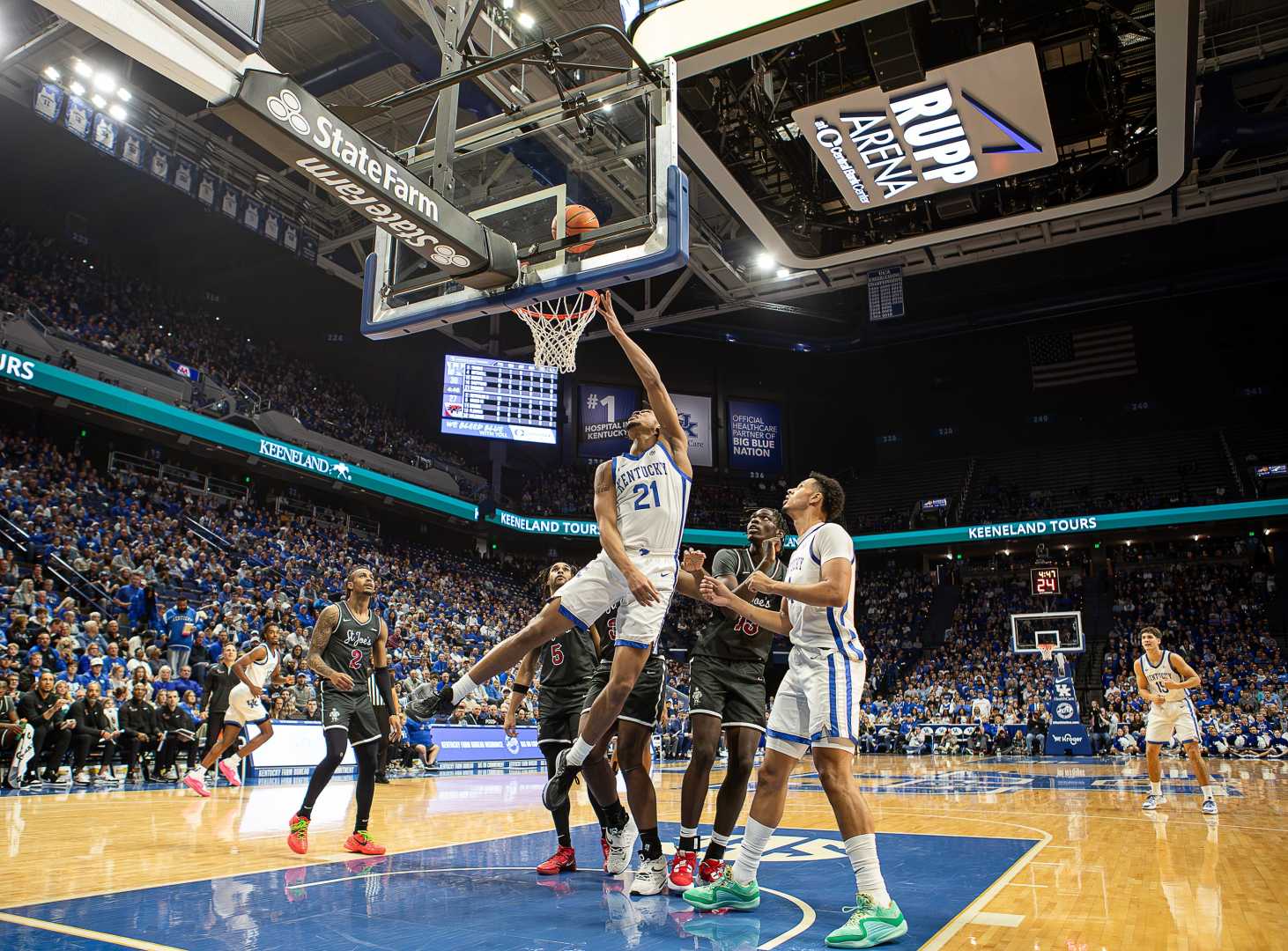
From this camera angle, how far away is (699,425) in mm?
34188

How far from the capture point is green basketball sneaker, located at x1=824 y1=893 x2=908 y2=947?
3.46 metres

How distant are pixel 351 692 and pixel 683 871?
2.64m

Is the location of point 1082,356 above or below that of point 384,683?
above

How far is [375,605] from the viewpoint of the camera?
21.4 meters

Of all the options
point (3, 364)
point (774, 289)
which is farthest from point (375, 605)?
point (774, 289)

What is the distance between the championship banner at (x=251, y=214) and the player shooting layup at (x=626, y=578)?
784 inches

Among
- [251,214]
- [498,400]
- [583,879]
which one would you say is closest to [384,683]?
[583,879]

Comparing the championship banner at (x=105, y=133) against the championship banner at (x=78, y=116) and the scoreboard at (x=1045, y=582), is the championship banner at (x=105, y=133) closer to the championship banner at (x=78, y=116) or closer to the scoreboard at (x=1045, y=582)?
the championship banner at (x=78, y=116)

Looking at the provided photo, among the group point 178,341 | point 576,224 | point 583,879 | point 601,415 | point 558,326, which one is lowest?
point 583,879

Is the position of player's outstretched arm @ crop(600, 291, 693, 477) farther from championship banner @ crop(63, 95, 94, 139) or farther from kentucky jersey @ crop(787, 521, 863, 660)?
championship banner @ crop(63, 95, 94, 139)

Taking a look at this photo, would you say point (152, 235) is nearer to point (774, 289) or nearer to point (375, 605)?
point (375, 605)

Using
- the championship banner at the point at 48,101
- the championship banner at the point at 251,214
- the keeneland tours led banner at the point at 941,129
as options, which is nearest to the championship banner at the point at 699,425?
the championship banner at the point at 251,214

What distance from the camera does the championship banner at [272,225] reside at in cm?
2227

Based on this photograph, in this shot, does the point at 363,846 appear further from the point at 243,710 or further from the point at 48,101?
the point at 48,101
